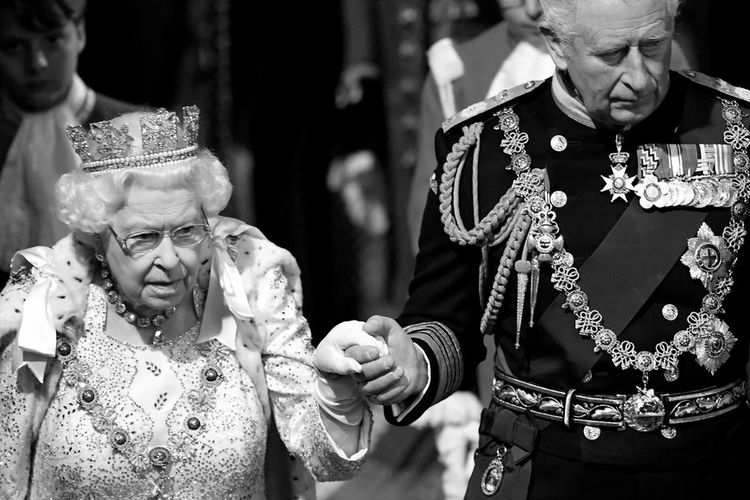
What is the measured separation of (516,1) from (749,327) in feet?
6.47

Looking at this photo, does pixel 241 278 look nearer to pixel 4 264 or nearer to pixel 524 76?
pixel 524 76

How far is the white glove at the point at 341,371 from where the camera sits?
3018 mm

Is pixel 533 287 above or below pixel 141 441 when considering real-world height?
above

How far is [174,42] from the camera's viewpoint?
532 cm

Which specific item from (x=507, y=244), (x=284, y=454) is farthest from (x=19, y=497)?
(x=507, y=244)

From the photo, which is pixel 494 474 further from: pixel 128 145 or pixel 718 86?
pixel 128 145

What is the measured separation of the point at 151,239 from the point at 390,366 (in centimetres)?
A: 74

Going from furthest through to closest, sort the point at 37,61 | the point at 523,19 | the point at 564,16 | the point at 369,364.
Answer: the point at 37,61
the point at 523,19
the point at 564,16
the point at 369,364

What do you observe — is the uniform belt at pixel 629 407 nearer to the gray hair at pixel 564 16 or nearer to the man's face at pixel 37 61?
the gray hair at pixel 564 16

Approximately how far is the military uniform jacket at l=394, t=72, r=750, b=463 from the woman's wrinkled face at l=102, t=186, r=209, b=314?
549mm

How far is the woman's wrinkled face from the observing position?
3.41m

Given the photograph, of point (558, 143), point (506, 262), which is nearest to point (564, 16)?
point (558, 143)

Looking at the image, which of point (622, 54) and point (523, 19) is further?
point (523, 19)

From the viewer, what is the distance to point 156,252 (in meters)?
3.40
